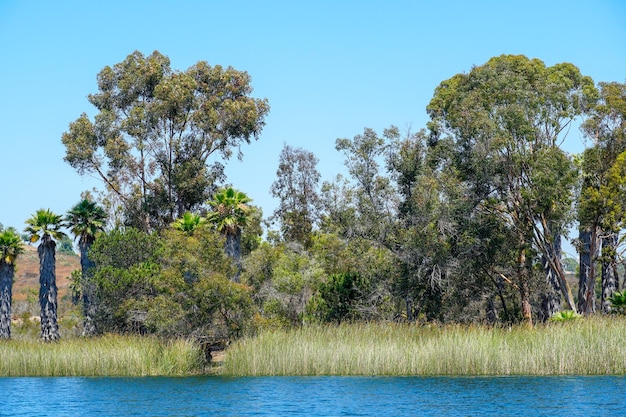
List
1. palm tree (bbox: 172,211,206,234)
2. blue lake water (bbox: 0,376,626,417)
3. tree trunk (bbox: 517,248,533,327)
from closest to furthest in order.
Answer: blue lake water (bbox: 0,376,626,417) < tree trunk (bbox: 517,248,533,327) < palm tree (bbox: 172,211,206,234)

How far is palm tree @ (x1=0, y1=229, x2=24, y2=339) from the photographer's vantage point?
49.5m

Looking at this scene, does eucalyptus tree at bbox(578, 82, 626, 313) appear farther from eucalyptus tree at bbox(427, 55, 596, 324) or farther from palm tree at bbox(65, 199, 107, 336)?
palm tree at bbox(65, 199, 107, 336)

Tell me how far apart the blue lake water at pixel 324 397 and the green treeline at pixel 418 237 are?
655 centimetres

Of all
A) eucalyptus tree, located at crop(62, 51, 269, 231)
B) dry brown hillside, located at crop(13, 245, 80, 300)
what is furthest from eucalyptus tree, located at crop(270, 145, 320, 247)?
dry brown hillside, located at crop(13, 245, 80, 300)

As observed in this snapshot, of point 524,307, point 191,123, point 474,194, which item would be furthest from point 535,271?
point 191,123

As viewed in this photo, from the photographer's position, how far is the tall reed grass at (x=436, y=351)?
28438 mm

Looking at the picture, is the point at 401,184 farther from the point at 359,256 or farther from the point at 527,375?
the point at 527,375

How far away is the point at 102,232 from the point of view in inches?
1864

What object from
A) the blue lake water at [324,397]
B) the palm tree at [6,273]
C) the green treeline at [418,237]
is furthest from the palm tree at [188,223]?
the blue lake water at [324,397]

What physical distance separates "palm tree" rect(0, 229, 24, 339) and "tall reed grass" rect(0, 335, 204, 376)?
1551 centimetres

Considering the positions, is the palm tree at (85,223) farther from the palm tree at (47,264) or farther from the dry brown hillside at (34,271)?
the dry brown hillside at (34,271)

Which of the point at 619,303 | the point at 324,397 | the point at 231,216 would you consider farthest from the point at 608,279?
the point at 324,397

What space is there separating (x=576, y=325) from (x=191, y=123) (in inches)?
1257

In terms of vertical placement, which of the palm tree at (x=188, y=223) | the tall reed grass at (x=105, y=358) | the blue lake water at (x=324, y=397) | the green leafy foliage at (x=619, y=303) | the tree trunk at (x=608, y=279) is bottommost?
the blue lake water at (x=324, y=397)
